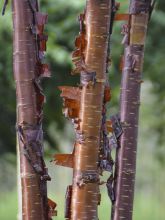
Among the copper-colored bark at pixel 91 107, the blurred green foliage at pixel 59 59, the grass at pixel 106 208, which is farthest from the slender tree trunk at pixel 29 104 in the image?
the grass at pixel 106 208

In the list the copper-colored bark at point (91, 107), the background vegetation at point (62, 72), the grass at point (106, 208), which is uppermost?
the background vegetation at point (62, 72)

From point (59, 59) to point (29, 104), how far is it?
15.6ft

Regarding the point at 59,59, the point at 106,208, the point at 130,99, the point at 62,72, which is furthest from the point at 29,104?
the point at 106,208

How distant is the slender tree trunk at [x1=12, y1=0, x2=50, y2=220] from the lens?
2021mm

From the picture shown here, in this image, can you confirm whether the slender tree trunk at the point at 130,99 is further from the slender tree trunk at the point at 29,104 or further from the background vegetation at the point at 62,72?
the background vegetation at the point at 62,72

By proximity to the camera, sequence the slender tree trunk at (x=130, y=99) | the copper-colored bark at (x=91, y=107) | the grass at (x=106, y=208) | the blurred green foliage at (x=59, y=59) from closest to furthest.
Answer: the copper-colored bark at (x=91, y=107) < the slender tree trunk at (x=130, y=99) < the blurred green foliage at (x=59, y=59) < the grass at (x=106, y=208)

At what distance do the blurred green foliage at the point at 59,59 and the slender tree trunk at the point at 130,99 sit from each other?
4.49 metres

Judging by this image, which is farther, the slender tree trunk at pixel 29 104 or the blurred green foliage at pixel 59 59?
the blurred green foliage at pixel 59 59

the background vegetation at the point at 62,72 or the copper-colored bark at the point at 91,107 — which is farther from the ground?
the background vegetation at the point at 62,72

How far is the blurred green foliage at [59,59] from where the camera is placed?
23.1ft

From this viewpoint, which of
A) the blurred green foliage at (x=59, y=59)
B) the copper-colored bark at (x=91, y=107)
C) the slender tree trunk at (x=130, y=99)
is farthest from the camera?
the blurred green foliage at (x=59, y=59)

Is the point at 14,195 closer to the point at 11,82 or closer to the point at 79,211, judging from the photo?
the point at 11,82

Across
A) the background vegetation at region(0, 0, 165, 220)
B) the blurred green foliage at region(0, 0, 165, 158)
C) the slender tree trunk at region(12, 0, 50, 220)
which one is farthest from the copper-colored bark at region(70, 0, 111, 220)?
the blurred green foliage at region(0, 0, 165, 158)

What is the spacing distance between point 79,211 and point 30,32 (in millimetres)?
496
